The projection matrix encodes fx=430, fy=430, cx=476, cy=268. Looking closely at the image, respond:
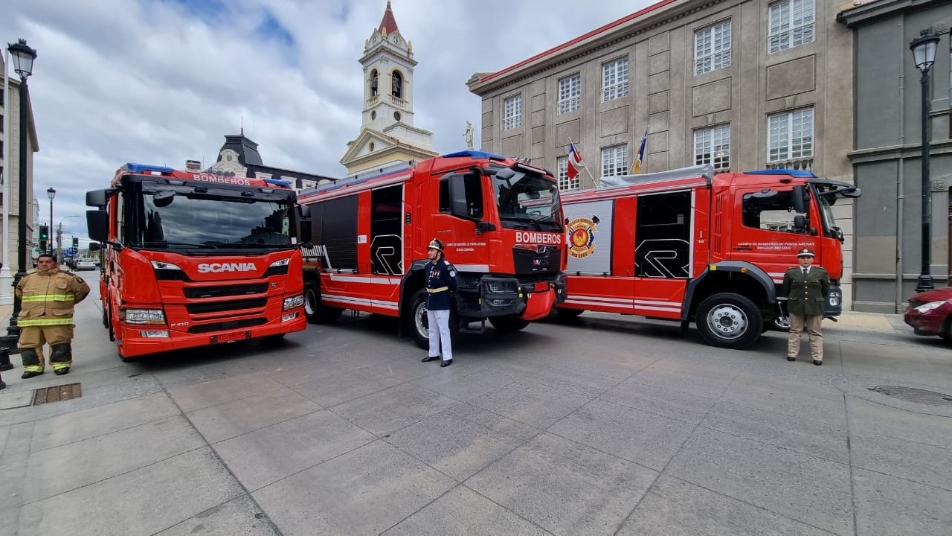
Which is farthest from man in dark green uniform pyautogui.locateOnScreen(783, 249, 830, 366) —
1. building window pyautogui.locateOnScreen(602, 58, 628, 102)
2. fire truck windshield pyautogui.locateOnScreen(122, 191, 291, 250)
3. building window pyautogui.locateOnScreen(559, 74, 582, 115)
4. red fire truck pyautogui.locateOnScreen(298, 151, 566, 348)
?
building window pyautogui.locateOnScreen(559, 74, 582, 115)

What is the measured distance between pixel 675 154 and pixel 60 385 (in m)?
17.1

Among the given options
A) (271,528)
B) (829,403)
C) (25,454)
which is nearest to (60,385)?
(25,454)

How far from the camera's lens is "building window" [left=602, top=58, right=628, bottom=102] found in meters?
17.1

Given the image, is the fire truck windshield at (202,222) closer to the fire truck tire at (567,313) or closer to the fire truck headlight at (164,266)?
the fire truck headlight at (164,266)

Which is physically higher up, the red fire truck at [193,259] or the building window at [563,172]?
the building window at [563,172]

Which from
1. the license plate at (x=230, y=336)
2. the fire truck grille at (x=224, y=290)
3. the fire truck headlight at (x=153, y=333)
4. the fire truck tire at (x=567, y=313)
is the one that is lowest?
the fire truck tire at (x=567, y=313)

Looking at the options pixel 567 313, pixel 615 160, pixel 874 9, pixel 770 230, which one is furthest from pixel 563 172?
pixel 770 230

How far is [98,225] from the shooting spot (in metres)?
6.00

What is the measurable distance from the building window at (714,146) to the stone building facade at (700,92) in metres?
0.03

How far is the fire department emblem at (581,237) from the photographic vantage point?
939cm

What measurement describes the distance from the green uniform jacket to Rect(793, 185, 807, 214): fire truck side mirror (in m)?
0.96

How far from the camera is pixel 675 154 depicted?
15.6 m

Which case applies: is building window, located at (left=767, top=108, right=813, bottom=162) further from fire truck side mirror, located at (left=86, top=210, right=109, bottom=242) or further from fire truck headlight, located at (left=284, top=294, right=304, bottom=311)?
fire truck side mirror, located at (left=86, top=210, right=109, bottom=242)

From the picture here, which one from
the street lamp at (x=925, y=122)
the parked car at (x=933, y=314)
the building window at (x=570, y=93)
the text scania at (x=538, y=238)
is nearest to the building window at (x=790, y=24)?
the street lamp at (x=925, y=122)
